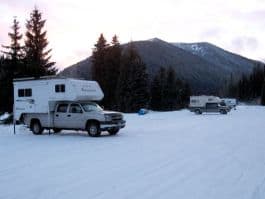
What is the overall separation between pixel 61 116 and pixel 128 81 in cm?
3571

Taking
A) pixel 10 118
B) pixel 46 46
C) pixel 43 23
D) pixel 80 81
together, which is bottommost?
pixel 10 118

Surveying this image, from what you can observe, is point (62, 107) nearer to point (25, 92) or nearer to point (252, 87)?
point (25, 92)

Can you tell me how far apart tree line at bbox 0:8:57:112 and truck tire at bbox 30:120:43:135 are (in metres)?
18.5

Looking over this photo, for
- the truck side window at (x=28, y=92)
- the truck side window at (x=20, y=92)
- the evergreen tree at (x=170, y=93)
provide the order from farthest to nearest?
the evergreen tree at (x=170, y=93) → the truck side window at (x=20, y=92) → the truck side window at (x=28, y=92)

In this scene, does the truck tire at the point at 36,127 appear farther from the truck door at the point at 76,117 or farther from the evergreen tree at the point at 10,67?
the evergreen tree at the point at 10,67

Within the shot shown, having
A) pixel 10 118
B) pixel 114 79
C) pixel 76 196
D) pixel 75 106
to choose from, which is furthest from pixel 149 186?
pixel 114 79

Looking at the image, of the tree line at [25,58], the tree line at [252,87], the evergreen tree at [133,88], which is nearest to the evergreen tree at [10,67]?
the tree line at [25,58]

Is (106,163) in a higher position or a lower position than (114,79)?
lower

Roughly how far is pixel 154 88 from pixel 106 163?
187ft

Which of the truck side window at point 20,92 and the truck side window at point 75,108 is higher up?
the truck side window at point 20,92

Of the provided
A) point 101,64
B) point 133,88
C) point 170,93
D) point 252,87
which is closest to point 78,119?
point 133,88

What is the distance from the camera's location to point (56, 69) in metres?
43.0

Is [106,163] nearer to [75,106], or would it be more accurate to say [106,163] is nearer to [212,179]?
[212,179]

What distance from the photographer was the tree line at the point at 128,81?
55281 mm
